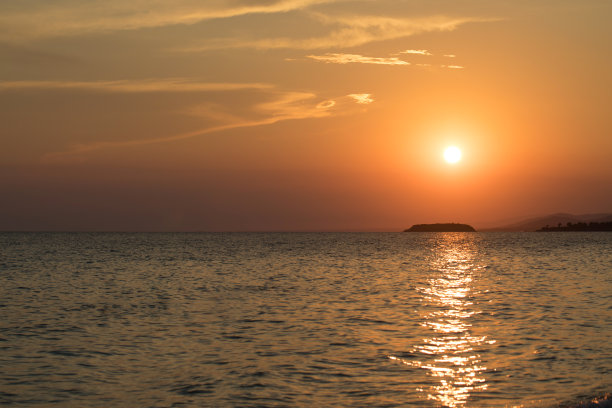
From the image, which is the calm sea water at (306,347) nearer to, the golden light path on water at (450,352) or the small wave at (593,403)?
the golden light path on water at (450,352)

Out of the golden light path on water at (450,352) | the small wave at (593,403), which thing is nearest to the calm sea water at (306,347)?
the golden light path on water at (450,352)

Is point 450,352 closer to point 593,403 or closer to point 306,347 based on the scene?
point 306,347

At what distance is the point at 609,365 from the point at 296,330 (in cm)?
→ 1439

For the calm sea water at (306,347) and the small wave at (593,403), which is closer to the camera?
the small wave at (593,403)

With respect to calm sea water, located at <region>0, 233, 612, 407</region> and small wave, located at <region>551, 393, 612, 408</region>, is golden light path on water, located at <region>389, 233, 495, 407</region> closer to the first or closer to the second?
calm sea water, located at <region>0, 233, 612, 407</region>

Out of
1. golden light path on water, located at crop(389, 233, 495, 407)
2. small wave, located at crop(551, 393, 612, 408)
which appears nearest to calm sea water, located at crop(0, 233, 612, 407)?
golden light path on water, located at crop(389, 233, 495, 407)

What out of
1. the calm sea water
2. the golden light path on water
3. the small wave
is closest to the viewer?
the small wave

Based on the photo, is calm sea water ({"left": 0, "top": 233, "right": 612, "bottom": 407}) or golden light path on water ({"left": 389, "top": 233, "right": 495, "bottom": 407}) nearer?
calm sea water ({"left": 0, "top": 233, "right": 612, "bottom": 407})

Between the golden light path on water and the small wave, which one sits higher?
the small wave

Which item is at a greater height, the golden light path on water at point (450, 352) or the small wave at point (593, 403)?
the small wave at point (593, 403)

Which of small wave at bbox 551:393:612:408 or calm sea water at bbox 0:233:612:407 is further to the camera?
calm sea water at bbox 0:233:612:407

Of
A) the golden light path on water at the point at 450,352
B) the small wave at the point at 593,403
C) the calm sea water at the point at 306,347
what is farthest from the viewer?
the golden light path on water at the point at 450,352

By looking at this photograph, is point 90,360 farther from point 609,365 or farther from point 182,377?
point 609,365

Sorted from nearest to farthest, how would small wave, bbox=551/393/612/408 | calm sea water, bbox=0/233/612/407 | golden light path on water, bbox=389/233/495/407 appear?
small wave, bbox=551/393/612/408 → calm sea water, bbox=0/233/612/407 → golden light path on water, bbox=389/233/495/407
